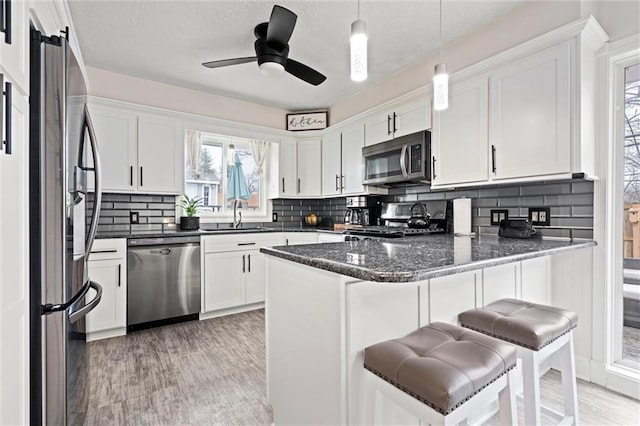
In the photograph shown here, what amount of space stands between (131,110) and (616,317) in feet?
14.6

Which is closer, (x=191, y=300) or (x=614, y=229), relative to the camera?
(x=614, y=229)

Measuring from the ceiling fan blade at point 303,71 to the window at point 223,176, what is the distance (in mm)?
1778

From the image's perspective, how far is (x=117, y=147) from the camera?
124 inches

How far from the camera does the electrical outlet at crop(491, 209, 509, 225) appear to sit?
97.9 inches

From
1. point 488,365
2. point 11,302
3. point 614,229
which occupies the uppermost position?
point 614,229

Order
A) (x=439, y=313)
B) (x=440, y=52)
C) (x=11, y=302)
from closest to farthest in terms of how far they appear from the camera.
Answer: (x=11, y=302), (x=439, y=313), (x=440, y=52)

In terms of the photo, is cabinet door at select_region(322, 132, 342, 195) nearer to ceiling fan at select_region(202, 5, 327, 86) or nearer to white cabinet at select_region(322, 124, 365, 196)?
white cabinet at select_region(322, 124, 365, 196)

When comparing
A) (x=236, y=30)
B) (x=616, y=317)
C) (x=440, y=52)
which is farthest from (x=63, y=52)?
(x=616, y=317)

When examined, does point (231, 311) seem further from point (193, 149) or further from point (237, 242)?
point (193, 149)

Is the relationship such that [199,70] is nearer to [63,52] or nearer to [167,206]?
[167,206]

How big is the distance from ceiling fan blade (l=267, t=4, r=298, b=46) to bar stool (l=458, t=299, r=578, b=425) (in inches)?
78.6

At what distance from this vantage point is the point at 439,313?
4.62ft

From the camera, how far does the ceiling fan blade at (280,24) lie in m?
1.92

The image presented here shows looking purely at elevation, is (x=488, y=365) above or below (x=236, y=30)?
below
